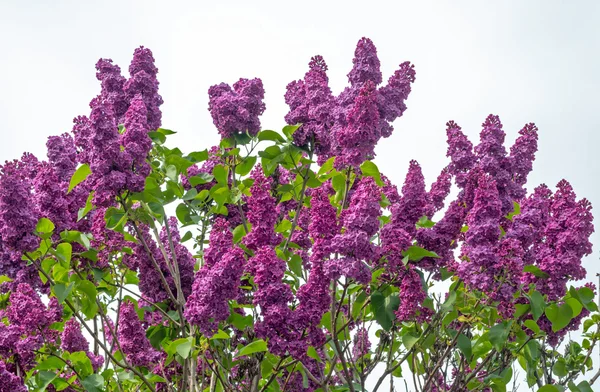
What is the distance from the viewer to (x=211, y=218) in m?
7.33

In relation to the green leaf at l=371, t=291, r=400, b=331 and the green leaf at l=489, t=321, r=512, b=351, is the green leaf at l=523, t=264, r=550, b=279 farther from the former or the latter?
the green leaf at l=371, t=291, r=400, b=331

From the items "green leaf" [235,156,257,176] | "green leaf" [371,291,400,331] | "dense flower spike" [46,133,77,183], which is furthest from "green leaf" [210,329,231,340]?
"dense flower spike" [46,133,77,183]

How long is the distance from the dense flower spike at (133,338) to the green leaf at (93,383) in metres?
0.84

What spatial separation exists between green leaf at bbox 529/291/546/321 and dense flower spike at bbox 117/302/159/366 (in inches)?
140

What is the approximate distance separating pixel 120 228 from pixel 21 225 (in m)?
0.84

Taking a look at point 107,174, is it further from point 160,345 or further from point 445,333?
point 445,333

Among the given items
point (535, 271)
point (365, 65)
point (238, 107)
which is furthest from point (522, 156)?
point (238, 107)

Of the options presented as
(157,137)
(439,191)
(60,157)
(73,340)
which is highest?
(60,157)

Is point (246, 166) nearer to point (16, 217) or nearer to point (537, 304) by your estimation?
point (16, 217)

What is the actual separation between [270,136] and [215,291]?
1.76 meters

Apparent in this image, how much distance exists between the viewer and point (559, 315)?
20.2 ft

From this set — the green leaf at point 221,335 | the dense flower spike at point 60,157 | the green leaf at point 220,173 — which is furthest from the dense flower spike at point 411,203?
the dense flower spike at point 60,157

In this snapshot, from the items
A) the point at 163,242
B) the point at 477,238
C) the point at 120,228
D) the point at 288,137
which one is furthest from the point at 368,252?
the point at 163,242

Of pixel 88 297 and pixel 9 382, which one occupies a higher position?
pixel 88 297
